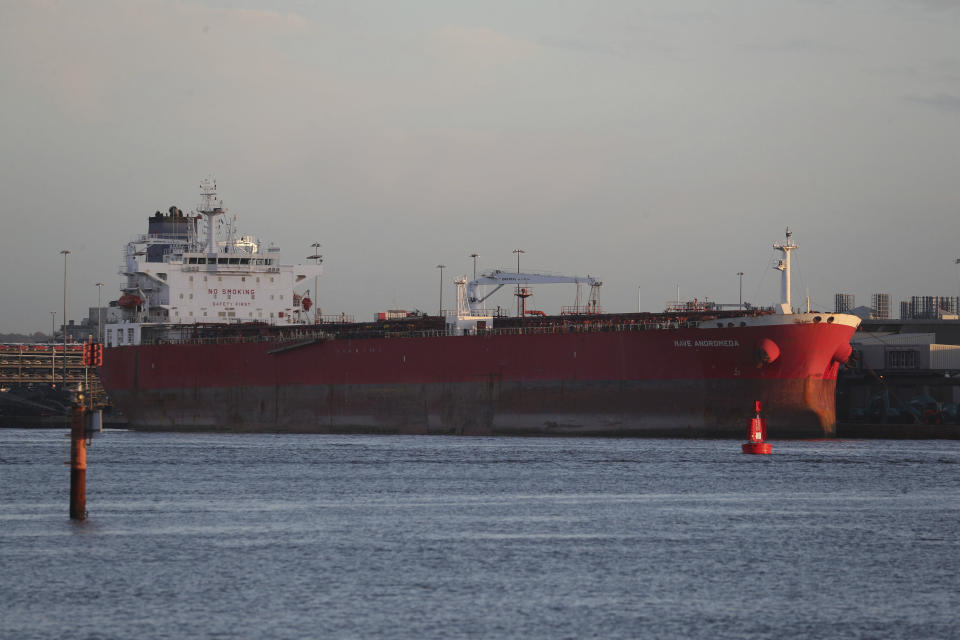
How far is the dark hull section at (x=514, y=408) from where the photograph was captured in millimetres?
37219

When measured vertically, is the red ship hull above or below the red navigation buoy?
above

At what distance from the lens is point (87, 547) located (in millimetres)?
17828

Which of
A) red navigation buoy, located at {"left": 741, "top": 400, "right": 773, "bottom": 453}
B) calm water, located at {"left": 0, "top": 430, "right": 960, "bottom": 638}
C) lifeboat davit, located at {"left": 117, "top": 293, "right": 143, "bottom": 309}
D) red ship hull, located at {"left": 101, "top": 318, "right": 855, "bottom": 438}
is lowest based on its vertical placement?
calm water, located at {"left": 0, "top": 430, "right": 960, "bottom": 638}

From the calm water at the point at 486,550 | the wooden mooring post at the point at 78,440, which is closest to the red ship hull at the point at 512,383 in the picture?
the calm water at the point at 486,550

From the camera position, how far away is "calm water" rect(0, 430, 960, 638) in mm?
13688

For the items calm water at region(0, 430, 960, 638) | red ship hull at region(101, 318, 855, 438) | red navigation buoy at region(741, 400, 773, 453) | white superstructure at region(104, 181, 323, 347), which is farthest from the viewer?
white superstructure at region(104, 181, 323, 347)

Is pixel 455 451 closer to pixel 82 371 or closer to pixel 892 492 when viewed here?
pixel 892 492

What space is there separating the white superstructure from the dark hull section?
446 cm

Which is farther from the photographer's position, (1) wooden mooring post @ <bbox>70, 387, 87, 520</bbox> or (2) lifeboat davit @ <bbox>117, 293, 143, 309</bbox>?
(2) lifeboat davit @ <bbox>117, 293, 143, 309</bbox>

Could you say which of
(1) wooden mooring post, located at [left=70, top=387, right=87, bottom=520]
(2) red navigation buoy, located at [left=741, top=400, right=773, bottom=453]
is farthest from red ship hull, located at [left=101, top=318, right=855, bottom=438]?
(1) wooden mooring post, located at [left=70, top=387, right=87, bottom=520]

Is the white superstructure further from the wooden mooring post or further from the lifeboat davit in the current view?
the wooden mooring post

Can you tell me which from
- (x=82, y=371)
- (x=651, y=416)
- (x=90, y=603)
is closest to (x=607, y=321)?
(x=651, y=416)

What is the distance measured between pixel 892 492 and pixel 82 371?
214 feet

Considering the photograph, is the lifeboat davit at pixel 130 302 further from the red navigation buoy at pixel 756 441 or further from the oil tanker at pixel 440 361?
the red navigation buoy at pixel 756 441
